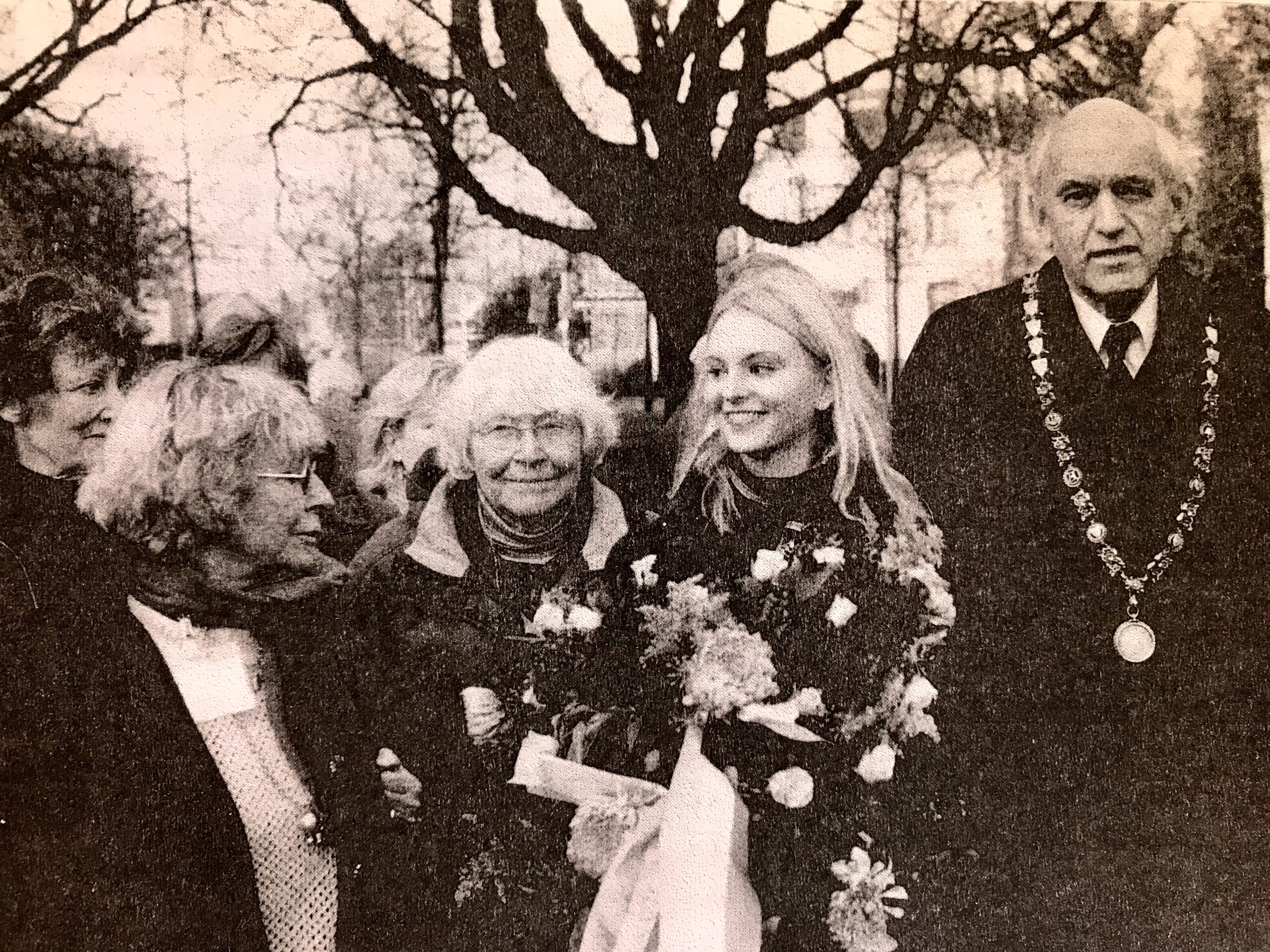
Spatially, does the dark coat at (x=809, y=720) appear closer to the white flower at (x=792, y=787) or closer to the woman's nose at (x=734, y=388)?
the white flower at (x=792, y=787)

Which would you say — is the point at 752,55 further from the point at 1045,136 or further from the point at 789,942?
the point at 789,942

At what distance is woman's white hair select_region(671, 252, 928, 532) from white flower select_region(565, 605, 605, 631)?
21 cm

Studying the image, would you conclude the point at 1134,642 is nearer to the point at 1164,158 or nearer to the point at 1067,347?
the point at 1067,347

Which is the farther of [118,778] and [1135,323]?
[1135,323]

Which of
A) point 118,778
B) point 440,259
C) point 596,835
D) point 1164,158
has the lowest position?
point 596,835


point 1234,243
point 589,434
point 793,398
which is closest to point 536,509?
point 589,434

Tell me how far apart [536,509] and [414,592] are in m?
0.21

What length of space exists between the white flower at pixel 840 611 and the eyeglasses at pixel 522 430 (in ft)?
1.49

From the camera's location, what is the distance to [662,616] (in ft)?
4.07

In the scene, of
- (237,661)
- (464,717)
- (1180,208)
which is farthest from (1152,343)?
(237,661)

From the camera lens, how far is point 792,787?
1237mm

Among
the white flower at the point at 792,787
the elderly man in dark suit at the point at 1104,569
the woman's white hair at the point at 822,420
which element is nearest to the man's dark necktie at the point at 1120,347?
the elderly man in dark suit at the point at 1104,569

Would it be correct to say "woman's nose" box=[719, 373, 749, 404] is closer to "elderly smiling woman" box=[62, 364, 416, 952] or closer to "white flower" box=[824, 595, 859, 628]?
"white flower" box=[824, 595, 859, 628]

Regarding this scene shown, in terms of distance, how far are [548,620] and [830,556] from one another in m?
0.43
